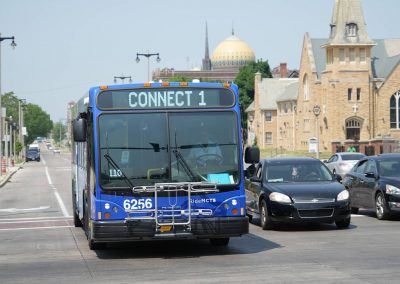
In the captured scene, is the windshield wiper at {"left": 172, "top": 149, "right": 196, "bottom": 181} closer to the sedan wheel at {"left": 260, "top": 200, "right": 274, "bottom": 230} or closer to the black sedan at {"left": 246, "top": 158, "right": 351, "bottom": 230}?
the black sedan at {"left": 246, "top": 158, "right": 351, "bottom": 230}

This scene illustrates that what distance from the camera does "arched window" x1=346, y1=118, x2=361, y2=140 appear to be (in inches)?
3725

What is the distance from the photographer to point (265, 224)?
61.1 feet

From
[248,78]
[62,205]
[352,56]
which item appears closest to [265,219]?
[62,205]

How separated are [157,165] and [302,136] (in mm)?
92508

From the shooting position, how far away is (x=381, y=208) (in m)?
20.2

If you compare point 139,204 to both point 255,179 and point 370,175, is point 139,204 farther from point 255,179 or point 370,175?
point 370,175

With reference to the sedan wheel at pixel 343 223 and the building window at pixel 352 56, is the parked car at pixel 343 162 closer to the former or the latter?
the sedan wheel at pixel 343 223

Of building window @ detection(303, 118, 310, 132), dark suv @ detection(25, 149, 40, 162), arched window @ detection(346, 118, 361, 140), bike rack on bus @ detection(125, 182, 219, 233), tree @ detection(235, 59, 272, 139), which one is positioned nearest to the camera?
bike rack on bus @ detection(125, 182, 219, 233)

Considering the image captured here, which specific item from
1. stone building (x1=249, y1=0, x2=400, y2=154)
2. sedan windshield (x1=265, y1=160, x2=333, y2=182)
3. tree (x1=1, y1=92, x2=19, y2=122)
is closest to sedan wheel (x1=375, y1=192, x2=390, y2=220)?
sedan windshield (x1=265, y1=160, x2=333, y2=182)

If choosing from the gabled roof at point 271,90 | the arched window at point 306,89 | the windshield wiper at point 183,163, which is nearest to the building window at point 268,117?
the gabled roof at point 271,90

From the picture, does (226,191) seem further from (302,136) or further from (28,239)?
(302,136)

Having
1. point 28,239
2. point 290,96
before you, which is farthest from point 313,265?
point 290,96

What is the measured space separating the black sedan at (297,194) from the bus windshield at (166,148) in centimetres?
435

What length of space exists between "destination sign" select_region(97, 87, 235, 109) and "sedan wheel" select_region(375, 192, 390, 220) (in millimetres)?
7092
